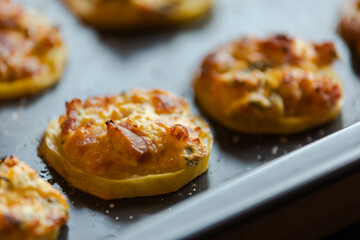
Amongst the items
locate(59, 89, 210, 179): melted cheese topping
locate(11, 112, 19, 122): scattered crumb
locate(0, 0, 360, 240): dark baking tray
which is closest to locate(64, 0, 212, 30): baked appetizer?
locate(0, 0, 360, 240): dark baking tray

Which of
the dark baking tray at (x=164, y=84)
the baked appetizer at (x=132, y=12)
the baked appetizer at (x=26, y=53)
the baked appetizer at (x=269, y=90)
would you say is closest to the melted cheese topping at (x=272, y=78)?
the baked appetizer at (x=269, y=90)

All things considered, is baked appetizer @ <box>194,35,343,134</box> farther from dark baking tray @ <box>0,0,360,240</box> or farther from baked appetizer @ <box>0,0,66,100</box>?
baked appetizer @ <box>0,0,66,100</box>

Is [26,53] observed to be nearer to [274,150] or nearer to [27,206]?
[27,206]

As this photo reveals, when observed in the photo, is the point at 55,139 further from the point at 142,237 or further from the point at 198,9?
the point at 198,9

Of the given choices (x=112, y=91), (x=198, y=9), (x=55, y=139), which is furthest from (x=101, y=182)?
(x=198, y=9)

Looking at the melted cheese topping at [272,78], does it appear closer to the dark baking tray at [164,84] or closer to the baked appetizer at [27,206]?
the dark baking tray at [164,84]
